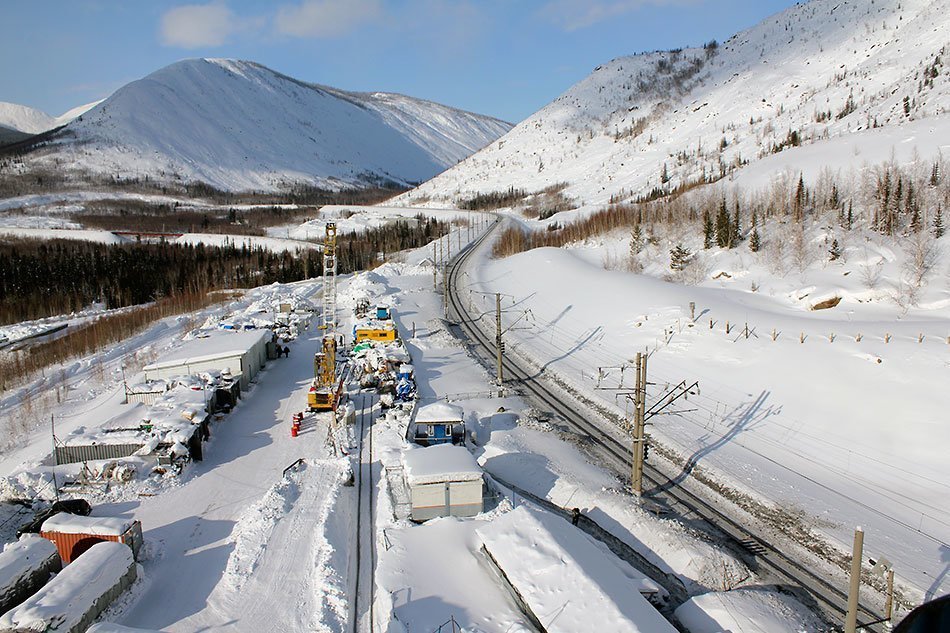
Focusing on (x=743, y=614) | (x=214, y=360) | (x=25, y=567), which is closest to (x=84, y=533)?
(x=25, y=567)

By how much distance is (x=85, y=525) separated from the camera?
1561 cm

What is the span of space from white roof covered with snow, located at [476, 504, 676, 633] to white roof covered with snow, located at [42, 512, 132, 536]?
374 inches

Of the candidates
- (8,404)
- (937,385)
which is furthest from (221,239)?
(937,385)

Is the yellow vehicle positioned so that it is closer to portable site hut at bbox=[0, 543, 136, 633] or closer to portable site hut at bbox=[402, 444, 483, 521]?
portable site hut at bbox=[402, 444, 483, 521]

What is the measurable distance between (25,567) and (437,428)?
1267 centimetres

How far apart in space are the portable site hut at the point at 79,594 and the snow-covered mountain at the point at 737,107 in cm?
5803

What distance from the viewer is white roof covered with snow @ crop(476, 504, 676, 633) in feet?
37.9

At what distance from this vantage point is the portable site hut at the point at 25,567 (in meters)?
13.6

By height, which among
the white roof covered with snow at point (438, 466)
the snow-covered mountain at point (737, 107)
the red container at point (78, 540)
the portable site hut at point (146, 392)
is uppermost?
the snow-covered mountain at point (737, 107)

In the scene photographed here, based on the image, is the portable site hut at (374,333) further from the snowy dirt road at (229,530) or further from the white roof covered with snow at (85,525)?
the white roof covered with snow at (85,525)

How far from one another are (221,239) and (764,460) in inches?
3934

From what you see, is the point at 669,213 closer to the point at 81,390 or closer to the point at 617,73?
the point at 81,390

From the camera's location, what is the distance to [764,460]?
2098 cm

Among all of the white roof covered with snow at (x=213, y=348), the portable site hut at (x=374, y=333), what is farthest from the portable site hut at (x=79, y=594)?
the portable site hut at (x=374, y=333)
